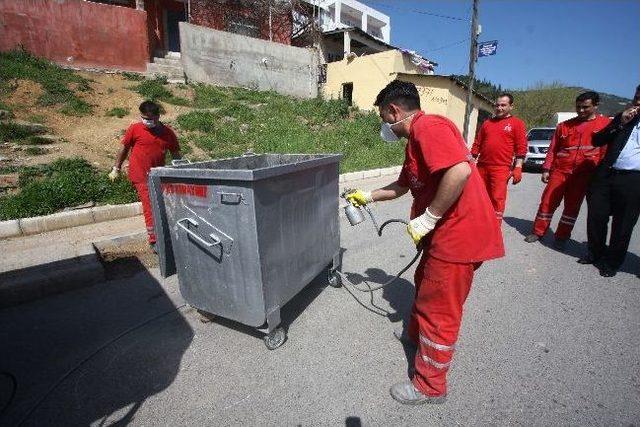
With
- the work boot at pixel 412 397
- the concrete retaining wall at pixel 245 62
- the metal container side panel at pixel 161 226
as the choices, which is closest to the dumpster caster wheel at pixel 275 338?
the work boot at pixel 412 397

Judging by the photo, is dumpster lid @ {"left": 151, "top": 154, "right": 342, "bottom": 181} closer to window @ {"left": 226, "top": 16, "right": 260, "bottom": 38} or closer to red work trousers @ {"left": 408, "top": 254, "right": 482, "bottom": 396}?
red work trousers @ {"left": 408, "top": 254, "right": 482, "bottom": 396}

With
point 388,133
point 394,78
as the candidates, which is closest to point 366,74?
point 394,78

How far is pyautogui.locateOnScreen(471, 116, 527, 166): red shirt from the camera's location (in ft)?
15.0

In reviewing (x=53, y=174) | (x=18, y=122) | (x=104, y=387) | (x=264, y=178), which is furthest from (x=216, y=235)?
(x=18, y=122)

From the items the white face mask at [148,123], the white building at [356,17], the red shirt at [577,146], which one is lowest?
the red shirt at [577,146]

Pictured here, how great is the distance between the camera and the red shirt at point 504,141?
180 inches

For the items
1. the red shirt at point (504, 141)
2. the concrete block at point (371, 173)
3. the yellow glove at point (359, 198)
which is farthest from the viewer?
the concrete block at point (371, 173)

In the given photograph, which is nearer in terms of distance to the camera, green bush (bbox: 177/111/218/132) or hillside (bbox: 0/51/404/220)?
hillside (bbox: 0/51/404/220)

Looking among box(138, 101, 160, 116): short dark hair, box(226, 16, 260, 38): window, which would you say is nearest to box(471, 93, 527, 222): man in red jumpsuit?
box(138, 101, 160, 116): short dark hair

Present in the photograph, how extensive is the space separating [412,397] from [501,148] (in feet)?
12.4

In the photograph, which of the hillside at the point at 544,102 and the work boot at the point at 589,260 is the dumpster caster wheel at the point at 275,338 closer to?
the work boot at the point at 589,260

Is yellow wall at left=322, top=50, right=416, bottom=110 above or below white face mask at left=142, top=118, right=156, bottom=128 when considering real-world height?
above

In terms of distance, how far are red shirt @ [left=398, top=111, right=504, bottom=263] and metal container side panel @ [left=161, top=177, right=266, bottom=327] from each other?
3.32 feet

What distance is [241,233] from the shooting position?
6.99ft
